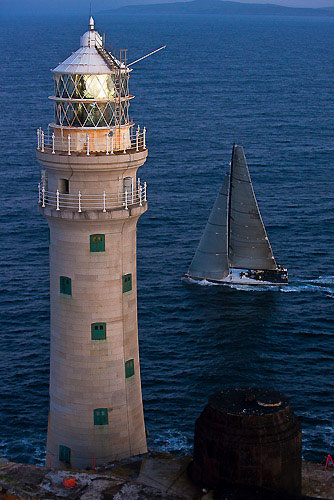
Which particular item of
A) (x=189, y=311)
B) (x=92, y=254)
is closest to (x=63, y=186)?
(x=92, y=254)

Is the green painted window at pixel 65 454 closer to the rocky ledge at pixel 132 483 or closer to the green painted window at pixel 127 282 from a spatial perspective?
the rocky ledge at pixel 132 483

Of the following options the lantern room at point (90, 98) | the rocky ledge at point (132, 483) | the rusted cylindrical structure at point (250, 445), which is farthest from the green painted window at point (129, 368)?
the lantern room at point (90, 98)

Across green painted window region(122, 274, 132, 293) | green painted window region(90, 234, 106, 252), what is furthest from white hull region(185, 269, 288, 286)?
green painted window region(90, 234, 106, 252)

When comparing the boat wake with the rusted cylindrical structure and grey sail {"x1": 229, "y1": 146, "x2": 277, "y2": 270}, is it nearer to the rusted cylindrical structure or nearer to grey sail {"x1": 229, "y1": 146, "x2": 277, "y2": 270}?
grey sail {"x1": 229, "y1": 146, "x2": 277, "y2": 270}

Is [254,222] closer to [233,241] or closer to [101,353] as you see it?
[233,241]

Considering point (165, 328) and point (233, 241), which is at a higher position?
point (233, 241)

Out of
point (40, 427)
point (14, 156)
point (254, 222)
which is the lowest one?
point (40, 427)

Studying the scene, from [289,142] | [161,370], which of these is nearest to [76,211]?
[161,370]

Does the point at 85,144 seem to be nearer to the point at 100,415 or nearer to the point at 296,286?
the point at 100,415
